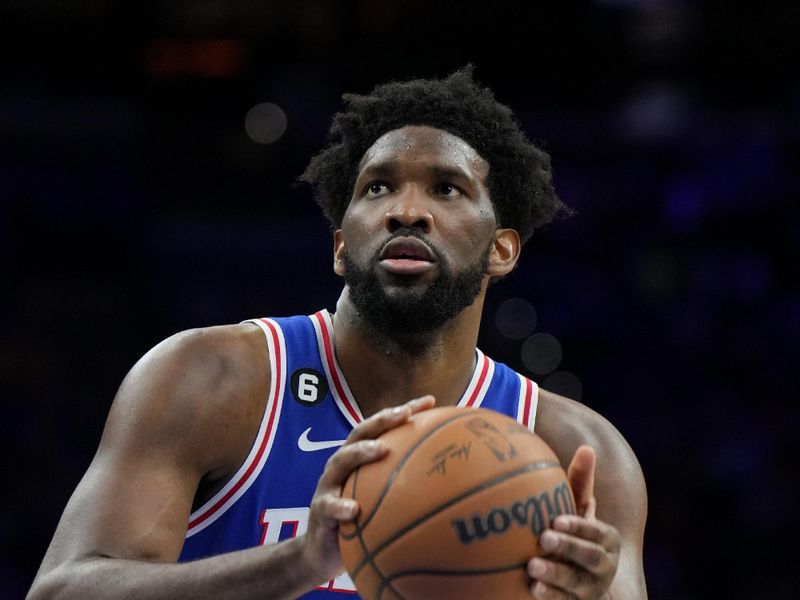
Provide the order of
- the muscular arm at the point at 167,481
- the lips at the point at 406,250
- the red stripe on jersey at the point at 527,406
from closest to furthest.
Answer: the muscular arm at the point at 167,481, the lips at the point at 406,250, the red stripe on jersey at the point at 527,406

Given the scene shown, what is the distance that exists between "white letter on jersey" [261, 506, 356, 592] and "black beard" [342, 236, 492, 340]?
60 cm

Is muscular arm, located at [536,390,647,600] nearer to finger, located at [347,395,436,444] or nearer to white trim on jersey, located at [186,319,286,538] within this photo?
white trim on jersey, located at [186,319,286,538]

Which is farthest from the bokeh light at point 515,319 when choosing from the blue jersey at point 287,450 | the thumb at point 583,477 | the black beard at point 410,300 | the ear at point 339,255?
the thumb at point 583,477

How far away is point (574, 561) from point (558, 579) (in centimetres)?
5

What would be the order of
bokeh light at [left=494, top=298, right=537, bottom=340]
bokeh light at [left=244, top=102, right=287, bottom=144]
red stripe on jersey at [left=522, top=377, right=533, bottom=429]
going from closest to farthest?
1. red stripe on jersey at [left=522, top=377, right=533, bottom=429]
2. bokeh light at [left=244, top=102, right=287, bottom=144]
3. bokeh light at [left=494, top=298, right=537, bottom=340]

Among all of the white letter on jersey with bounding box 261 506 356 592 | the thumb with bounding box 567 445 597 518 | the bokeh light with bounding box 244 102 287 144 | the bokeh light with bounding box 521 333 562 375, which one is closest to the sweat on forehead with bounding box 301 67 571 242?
the white letter on jersey with bounding box 261 506 356 592

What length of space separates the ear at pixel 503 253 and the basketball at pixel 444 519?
134cm

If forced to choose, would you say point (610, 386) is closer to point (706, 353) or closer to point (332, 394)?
point (706, 353)

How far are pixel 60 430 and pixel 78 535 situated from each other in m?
5.74

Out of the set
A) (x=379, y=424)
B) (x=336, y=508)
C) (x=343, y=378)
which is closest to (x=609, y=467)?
(x=343, y=378)

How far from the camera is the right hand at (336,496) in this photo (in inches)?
86.2

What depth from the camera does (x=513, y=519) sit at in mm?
2178

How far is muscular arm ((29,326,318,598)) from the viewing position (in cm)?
242

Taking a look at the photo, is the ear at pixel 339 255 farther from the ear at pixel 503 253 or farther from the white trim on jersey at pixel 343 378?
the ear at pixel 503 253
